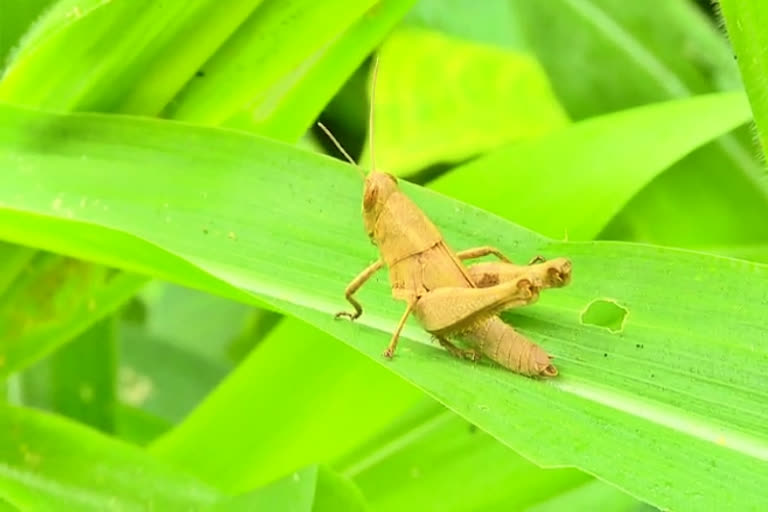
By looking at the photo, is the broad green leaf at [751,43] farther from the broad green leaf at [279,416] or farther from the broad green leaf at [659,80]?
the broad green leaf at [659,80]

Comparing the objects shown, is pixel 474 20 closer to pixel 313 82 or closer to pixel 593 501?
pixel 313 82

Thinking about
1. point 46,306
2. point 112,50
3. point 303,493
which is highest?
point 112,50

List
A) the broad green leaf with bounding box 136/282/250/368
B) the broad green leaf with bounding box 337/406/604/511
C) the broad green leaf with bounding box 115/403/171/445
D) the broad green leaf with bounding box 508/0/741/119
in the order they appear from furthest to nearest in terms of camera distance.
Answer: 1. the broad green leaf with bounding box 136/282/250/368
2. the broad green leaf with bounding box 508/0/741/119
3. the broad green leaf with bounding box 115/403/171/445
4. the broad green leaf with bounding box 337/406/604/511

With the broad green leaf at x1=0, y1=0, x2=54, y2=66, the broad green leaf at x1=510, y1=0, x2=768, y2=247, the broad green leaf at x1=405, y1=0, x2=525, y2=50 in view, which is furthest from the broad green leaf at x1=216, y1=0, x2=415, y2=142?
the broad green leaf at x1=405, y1=0, x2=525, y2=50

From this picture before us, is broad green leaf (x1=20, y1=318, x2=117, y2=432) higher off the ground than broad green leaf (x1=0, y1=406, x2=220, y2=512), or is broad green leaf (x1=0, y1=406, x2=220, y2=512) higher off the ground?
broad green leaf (x1=20, y1=318, x2=117, y2=432)

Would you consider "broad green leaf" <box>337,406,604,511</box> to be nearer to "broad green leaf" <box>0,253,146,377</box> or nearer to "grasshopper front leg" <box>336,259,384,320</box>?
"grasshopper front leg" <box>336,259,384,320</box>

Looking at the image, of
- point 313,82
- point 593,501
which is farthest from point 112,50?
point 593,501
